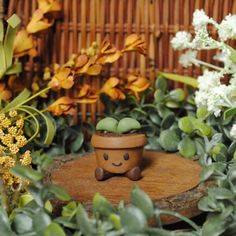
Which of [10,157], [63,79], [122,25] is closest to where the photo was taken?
[10,157]

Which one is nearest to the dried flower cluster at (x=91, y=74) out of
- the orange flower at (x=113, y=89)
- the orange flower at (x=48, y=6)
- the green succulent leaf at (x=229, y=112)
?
the orange flower at (x=113, y=89)

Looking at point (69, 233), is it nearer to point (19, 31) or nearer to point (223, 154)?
point (223, 154)

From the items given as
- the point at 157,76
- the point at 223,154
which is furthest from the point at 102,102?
the point at 223,154

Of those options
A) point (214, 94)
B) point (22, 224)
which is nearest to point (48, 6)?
point (214, 94)

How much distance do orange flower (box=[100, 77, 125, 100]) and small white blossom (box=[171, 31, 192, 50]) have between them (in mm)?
127

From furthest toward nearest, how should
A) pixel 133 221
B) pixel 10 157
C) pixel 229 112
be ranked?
pixel 229 112, pixel 10 157, pixel 133 221

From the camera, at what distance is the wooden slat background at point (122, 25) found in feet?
3.40

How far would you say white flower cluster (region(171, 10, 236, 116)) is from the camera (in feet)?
2.84

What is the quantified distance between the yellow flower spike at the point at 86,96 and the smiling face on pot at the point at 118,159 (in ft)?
0.68

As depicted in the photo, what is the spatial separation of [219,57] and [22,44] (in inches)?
14.4

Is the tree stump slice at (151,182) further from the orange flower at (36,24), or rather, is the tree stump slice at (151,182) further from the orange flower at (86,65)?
the orange flower at (36,24)

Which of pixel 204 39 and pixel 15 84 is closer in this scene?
pixel 204 39

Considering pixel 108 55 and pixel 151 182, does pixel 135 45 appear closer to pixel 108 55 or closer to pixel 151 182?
pixel 108 55

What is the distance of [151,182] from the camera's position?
2.53 ft
